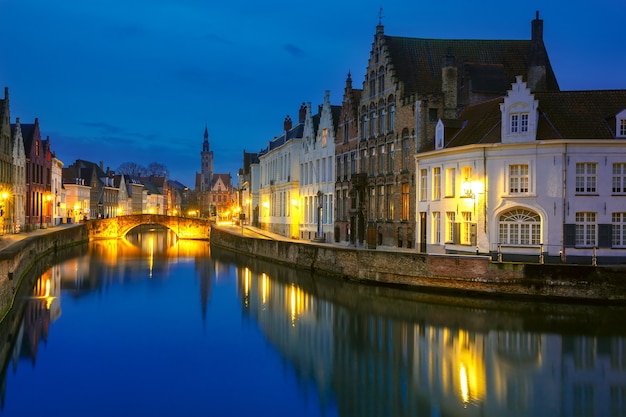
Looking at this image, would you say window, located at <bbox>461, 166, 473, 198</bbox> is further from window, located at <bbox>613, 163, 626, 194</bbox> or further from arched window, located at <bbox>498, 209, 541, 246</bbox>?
window, located at <bbox>613, 163, 626, 194</bbox>

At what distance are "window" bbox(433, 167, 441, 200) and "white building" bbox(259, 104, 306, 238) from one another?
18.7 m

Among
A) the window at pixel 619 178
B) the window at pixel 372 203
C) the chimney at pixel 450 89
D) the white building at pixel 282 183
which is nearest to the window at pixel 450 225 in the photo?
the chimney at pixel 450 89

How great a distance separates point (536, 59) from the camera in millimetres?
29281

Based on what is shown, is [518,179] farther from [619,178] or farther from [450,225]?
[450,225]

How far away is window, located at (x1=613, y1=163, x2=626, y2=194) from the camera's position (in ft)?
71.6

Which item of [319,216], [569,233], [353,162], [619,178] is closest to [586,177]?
[619,178]

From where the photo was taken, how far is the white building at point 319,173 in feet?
127

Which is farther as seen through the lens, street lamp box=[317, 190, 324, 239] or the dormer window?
street lamp box=[317, 190, 324, 239]

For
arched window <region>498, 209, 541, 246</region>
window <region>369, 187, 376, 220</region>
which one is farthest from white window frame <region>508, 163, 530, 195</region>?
window <region>369, 187, 376, 220</region>

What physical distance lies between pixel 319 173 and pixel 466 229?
1728cm

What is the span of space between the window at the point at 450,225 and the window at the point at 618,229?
5660mm

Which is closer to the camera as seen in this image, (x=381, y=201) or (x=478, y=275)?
(x=478, y=275)

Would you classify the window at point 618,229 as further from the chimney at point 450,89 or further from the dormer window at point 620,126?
the chimney at point 450,89

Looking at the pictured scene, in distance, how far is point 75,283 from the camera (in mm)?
28359
